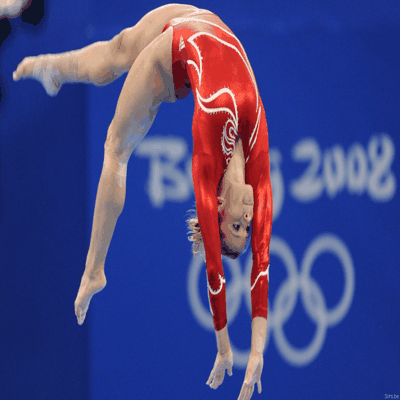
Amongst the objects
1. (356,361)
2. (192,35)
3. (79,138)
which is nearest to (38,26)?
(79,138)

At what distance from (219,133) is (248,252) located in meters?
2.26

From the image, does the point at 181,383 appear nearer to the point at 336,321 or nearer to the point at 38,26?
the point at 336,321

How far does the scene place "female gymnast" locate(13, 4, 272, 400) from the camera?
2301mm

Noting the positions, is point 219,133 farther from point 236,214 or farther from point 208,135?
point 236,214

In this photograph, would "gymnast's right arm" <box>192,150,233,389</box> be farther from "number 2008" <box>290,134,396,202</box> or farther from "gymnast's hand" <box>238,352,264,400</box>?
"number 2008" <box>290,134,396,202</box>

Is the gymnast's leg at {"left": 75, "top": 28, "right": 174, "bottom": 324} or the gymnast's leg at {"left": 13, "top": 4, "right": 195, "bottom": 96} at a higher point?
the gymnast's leg at {"left": 13, "top": 4, "right": 195, "bottom": 96}

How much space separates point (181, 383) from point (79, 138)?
2.15 m

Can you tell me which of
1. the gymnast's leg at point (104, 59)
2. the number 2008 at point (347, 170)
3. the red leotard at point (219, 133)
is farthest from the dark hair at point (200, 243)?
the number 2008 at point (347, 170)

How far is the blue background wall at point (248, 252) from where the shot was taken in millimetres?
4309

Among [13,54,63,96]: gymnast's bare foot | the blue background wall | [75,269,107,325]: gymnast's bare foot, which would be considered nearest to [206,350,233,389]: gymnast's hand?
[75,269,107,325]: gymnast's bare foot

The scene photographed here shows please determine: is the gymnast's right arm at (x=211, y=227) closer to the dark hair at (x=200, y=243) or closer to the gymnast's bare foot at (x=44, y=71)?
the dark hair at (x=200, y=243)

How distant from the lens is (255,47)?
4.43m

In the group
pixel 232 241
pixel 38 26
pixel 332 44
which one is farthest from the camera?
pixel 332 44

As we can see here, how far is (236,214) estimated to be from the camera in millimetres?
2391
